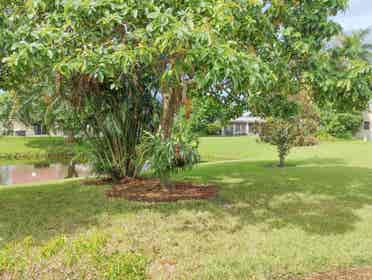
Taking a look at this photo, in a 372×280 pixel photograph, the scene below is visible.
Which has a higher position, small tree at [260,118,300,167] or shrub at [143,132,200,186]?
small tree at [260,118,300,167]

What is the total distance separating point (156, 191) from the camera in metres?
7.56

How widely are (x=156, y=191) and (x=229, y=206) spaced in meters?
1.97

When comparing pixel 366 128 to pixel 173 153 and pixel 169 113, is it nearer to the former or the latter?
pixel 169 113

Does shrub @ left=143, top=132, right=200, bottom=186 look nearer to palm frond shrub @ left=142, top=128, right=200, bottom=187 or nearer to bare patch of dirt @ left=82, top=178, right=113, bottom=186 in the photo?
palm frond shrub @ left=142, top=128, right=200, bottom=187

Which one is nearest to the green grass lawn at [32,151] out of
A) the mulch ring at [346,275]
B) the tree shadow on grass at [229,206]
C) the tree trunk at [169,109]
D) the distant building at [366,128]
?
the tree shadow on grass at [229,206]

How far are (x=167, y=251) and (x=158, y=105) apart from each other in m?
5.28

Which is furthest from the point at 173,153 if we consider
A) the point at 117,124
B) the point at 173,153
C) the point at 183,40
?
the point at 183,40

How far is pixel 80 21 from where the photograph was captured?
4523 mm

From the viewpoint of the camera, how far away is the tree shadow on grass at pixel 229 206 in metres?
5.17

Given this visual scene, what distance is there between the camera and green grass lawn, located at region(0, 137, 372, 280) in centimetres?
339

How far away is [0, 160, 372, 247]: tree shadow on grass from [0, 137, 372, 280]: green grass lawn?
2cm

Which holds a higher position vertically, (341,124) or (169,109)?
(341,124)

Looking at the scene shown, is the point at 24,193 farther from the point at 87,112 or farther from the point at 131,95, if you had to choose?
the point at 131,95

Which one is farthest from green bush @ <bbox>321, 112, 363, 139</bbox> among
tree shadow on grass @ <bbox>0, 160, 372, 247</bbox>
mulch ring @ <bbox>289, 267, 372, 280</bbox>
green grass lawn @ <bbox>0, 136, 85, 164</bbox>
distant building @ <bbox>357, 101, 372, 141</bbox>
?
mulch ring @ <bbox>289, 267, 372, 280</bbox>
